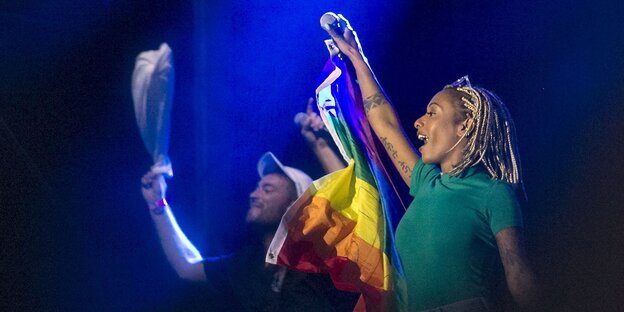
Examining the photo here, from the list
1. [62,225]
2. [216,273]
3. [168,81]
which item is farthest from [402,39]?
[62,225]

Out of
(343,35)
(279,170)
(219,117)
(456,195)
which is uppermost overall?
(343,35)

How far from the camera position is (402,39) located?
3.64 metres

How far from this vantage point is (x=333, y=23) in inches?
137

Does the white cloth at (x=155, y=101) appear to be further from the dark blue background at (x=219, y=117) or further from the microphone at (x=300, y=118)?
the microphone at (x=300, y=118)

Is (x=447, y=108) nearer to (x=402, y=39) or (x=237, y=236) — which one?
(x=402, y=39)

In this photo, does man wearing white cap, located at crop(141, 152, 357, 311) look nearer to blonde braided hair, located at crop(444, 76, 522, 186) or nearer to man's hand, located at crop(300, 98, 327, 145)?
man's hand, located at crop(300, 98, 327, 145)

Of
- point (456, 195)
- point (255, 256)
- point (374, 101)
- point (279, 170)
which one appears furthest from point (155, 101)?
point (456, 195)

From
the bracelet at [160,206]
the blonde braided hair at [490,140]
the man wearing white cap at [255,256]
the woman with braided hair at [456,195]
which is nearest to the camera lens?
the woman with braided hair at [456,195]

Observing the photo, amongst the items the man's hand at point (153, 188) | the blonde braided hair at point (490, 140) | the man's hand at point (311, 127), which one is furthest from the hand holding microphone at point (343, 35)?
the man's hand at point (153, 188)

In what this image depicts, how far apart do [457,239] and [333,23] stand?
1.11 metres

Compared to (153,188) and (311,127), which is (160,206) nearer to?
(153,188)

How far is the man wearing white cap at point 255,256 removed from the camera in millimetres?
3369

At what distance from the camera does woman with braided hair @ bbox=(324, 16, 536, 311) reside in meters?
3.01

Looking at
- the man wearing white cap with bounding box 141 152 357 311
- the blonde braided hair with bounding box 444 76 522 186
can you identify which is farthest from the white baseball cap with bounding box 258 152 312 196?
the blonde braided hair with bounding box 444 76 522 186
